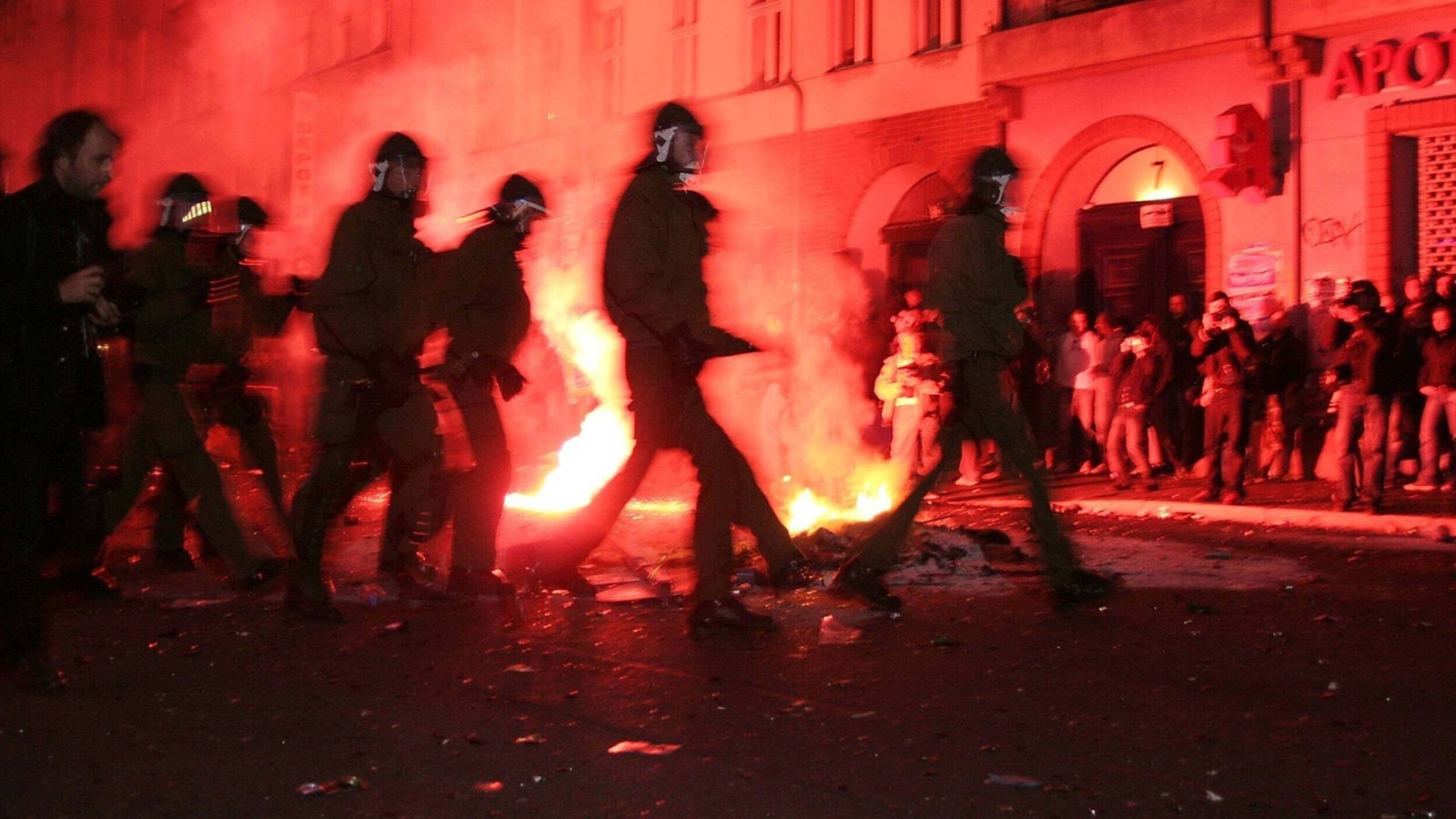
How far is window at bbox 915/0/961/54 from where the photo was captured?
18266 millimetres

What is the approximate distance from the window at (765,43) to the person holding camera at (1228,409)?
399 inches

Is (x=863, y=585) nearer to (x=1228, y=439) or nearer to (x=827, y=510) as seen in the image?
(x=827, y=510)

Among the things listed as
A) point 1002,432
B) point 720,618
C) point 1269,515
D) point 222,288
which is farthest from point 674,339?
point 1269,515

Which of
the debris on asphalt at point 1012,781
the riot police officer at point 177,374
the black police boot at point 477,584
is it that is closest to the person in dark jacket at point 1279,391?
the black police boot at point 477,584

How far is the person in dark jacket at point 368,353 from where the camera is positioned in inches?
243

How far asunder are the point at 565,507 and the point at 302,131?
53.4 ft

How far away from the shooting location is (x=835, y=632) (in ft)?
19.3

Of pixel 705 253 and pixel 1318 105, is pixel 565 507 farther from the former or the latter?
pixel 1318 105

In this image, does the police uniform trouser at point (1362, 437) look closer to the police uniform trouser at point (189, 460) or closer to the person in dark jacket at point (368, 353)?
the person in dark jacket at point (368, 353)

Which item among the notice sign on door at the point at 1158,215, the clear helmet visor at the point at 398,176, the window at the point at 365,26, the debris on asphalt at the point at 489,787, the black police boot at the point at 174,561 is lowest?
the debris on asphalt at the point at 489,787

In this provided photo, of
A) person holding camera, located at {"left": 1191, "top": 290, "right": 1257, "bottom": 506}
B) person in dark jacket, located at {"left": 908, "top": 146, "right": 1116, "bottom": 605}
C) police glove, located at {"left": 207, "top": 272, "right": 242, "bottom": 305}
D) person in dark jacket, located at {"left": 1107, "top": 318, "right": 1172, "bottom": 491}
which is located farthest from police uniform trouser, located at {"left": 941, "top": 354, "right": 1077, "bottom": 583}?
person in dark jacket, located at {"left": 1107, "top": 318, "right": 1172, "bottom": 491}

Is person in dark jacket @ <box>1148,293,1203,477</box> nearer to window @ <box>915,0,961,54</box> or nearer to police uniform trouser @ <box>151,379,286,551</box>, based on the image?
window @ <box>915,0,961,54</box>

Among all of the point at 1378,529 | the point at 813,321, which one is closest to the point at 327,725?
the point at 1378,529

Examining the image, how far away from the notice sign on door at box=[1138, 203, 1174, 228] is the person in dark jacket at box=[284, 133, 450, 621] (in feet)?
37.8
